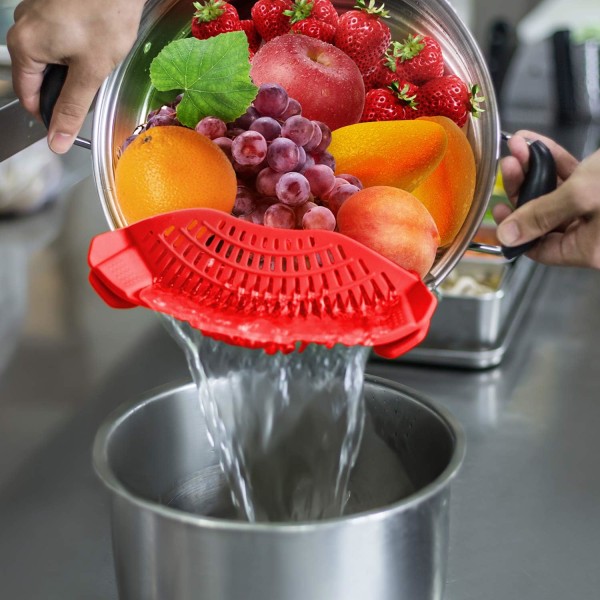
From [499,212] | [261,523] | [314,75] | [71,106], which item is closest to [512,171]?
[499,212]

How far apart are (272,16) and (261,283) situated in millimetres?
306

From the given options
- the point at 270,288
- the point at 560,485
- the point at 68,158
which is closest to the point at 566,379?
the point at 560,485

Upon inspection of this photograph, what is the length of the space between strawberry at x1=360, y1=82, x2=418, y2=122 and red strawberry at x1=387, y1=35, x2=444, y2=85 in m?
0.01

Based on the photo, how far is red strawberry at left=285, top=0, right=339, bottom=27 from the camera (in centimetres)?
79

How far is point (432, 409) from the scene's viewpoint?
0.67 m

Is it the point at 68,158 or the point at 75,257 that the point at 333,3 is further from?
the point at 68,158

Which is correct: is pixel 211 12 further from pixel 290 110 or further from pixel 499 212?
pixel 499 212

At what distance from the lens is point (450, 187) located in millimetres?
813

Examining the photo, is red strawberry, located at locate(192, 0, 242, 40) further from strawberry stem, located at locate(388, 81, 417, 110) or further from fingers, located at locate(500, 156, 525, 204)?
fingers, located at locate(500, 156, 525, 204)

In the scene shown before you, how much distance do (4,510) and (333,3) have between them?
1.74ft

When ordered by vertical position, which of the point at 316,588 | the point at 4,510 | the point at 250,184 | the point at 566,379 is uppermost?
the point at 250,184

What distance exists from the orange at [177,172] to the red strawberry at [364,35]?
6.8 inches

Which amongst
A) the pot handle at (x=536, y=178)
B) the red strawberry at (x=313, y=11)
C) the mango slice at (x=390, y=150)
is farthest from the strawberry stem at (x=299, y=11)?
the pot handle at (x=536, y=178)

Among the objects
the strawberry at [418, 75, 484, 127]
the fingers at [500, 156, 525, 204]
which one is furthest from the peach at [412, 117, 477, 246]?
the fingers at [500, 156, 525, 204]
